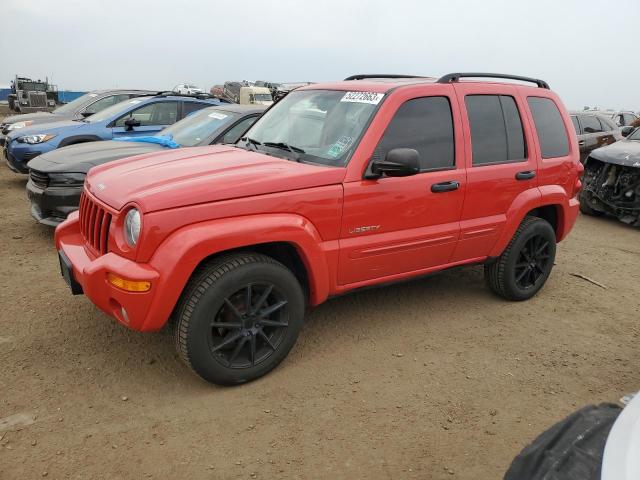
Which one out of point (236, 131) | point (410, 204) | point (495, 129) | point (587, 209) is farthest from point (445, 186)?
point (587, 209)

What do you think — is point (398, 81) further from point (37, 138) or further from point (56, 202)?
point (37, 138)

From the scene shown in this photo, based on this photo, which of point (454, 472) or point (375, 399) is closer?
point (454, 472)

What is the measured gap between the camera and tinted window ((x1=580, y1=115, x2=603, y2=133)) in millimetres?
11158

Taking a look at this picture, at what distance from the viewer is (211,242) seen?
283 cm

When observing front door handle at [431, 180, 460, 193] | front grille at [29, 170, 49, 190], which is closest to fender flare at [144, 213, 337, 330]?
front door handle at [431, 180, 460, 193]

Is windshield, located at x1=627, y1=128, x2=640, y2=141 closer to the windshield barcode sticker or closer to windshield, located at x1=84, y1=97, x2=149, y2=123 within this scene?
the windshield barcode sticker

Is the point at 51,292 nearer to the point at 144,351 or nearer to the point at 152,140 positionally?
the point at 144,351

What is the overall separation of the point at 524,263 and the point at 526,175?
0.83m

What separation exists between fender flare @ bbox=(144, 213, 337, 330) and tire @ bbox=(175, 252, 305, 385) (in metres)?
0.11

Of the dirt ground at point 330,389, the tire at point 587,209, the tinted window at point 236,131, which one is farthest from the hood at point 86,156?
the tire at point 587,209

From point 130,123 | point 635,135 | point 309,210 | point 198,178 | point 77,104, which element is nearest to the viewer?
point 198,178

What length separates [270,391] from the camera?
3.16 meters

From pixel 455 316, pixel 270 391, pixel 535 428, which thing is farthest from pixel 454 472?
pixel 455 316

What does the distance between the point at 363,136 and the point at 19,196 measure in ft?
21.5
